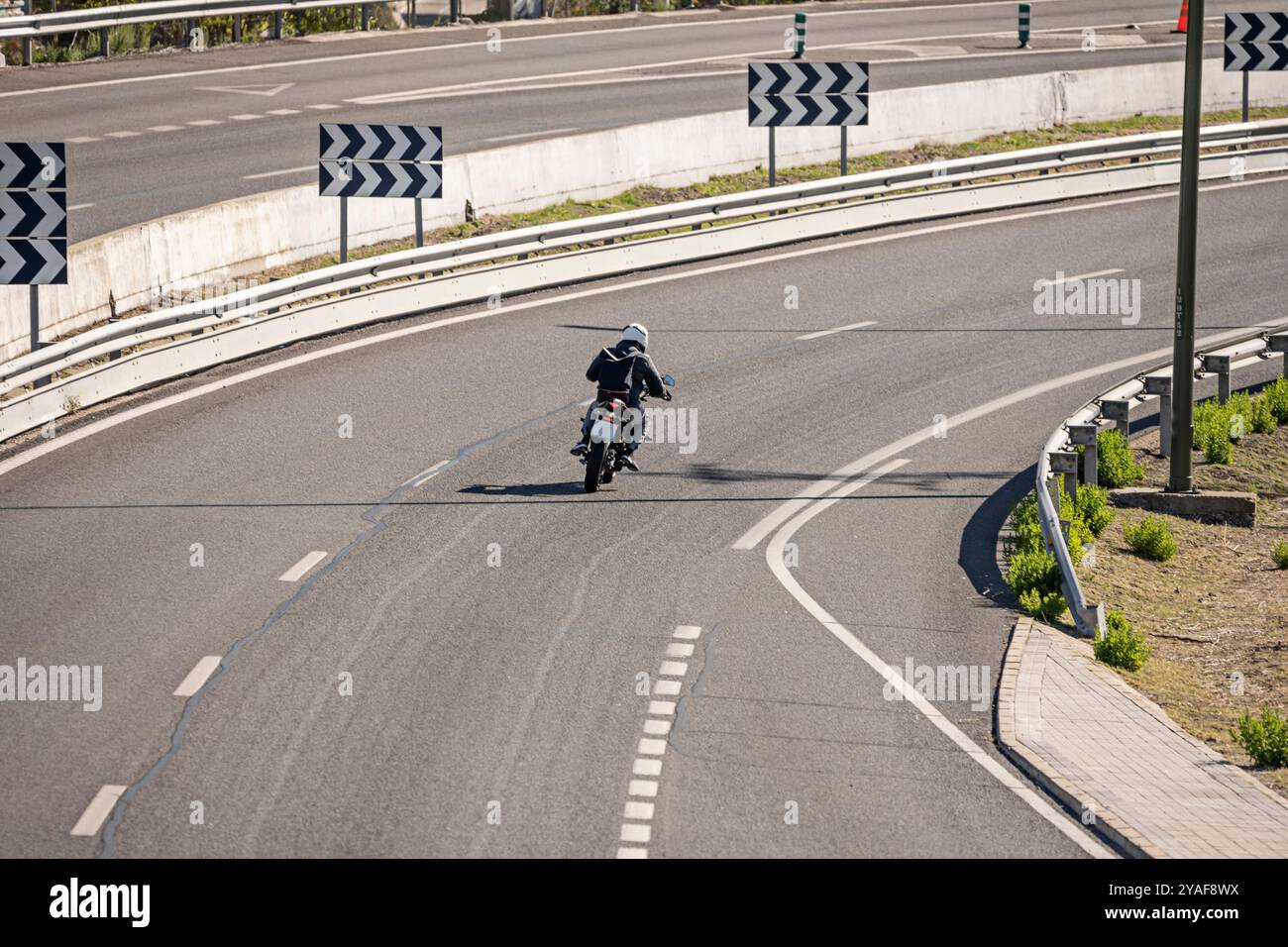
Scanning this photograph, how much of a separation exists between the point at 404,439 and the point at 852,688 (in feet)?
24.2

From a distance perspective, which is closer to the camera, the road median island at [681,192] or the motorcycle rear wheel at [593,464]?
the motorcycle rear wheel at [593,464]

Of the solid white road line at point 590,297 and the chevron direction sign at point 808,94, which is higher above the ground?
the chevron direction sign at point 808,94

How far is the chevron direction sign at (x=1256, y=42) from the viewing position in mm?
34188

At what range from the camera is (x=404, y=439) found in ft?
60.2

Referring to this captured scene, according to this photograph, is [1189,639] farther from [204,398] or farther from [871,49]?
[871,49]

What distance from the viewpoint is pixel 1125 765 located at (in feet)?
37.3

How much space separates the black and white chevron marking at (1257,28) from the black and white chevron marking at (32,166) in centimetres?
2417

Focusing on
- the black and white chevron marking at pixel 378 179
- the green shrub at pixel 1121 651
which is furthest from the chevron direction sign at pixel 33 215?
the green shrub at pixel 1121 651

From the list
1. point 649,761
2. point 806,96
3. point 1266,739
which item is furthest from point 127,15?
point 1266,739

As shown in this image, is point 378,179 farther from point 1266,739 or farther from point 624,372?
point 1266,739

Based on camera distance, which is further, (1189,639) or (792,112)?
(792,112)

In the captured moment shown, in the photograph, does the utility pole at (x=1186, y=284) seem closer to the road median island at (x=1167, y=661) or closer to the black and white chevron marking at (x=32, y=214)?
the road median island at (x=1167, y=661)
